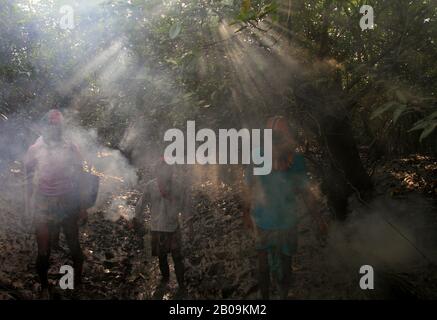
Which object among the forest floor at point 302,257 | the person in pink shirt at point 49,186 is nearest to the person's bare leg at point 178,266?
the forest floor at point 302,257

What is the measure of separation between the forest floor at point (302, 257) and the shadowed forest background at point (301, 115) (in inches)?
0.9

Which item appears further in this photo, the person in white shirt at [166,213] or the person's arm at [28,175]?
the person in white shirt at [166,213]

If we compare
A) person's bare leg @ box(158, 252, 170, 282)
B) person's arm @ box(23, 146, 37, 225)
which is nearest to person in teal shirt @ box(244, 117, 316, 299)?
Answer: person's bare leg @ box(158, 252, 170, 282)

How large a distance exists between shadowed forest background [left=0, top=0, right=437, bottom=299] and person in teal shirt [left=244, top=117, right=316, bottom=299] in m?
0.75

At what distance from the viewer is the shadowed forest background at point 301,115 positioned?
488 cm

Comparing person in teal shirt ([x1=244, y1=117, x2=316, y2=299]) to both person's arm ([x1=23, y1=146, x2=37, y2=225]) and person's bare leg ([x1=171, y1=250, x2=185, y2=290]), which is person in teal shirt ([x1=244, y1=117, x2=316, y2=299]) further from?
person's arm ([x1=23, y1=146, x2=37, y2=225])

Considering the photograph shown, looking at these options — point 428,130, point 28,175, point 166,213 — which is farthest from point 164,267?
point 428,130

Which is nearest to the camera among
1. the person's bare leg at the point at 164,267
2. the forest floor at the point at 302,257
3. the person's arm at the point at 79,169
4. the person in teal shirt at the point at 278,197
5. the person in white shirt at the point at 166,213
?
the person in teal shirt at the point at 278,197

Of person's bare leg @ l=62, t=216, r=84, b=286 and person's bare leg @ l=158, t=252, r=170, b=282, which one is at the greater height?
person's bare leg @ l=62, t=216, r=84, b=286

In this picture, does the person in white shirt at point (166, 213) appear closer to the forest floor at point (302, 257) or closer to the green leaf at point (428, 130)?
the forest floor at point (302, 257)

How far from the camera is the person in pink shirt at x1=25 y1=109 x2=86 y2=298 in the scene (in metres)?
5.27

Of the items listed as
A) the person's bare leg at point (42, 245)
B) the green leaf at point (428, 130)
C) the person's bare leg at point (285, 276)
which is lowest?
the person's bare leg at point (285, 276)

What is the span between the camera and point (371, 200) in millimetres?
6367
